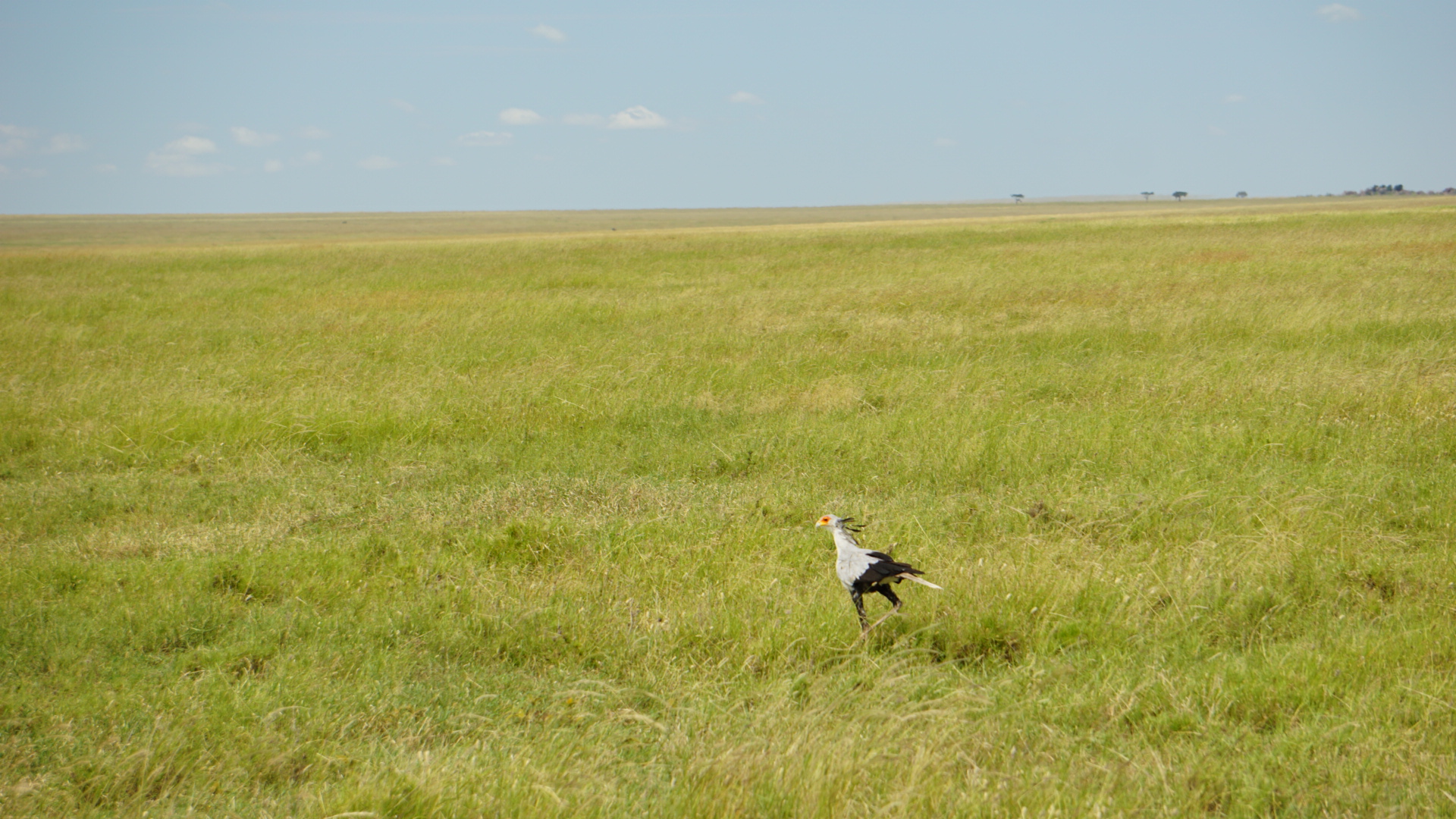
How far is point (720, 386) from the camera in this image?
11820mm

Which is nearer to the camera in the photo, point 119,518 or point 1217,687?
point 1217,687

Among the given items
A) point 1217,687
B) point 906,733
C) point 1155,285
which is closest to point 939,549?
point 1217,687

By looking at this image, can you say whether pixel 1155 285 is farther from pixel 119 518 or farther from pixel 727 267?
pixel 119 518

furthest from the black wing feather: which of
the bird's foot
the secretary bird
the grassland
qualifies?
the grassland

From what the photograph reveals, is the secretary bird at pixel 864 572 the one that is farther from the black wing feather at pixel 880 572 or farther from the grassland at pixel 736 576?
the grassland at pixel 736 576

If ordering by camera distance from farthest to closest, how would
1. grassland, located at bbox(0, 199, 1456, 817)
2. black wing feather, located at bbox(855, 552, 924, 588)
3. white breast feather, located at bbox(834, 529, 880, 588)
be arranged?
white breast feather, located at bbox(834, 529, 880, 588)
black wing feather, located at bbox(855, 552, 924, 588)
grassland, located at bbox(0, 199, 1456, 817)

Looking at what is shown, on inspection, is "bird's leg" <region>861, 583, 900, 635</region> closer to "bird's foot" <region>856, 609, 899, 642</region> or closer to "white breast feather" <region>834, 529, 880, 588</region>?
"bird's foot" <region>856, 609, 899, 642</region>

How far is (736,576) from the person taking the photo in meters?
5.62

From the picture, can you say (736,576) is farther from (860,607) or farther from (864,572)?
(864,572)

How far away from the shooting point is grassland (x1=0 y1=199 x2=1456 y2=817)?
348 centimetres

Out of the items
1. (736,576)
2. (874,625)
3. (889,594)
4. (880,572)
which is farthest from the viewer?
(736,576)

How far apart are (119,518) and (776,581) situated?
5.33 metres

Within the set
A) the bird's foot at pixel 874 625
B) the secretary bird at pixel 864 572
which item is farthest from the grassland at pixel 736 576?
the secretary bird at pixel 864 572

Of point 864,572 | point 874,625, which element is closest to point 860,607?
point 874,625
